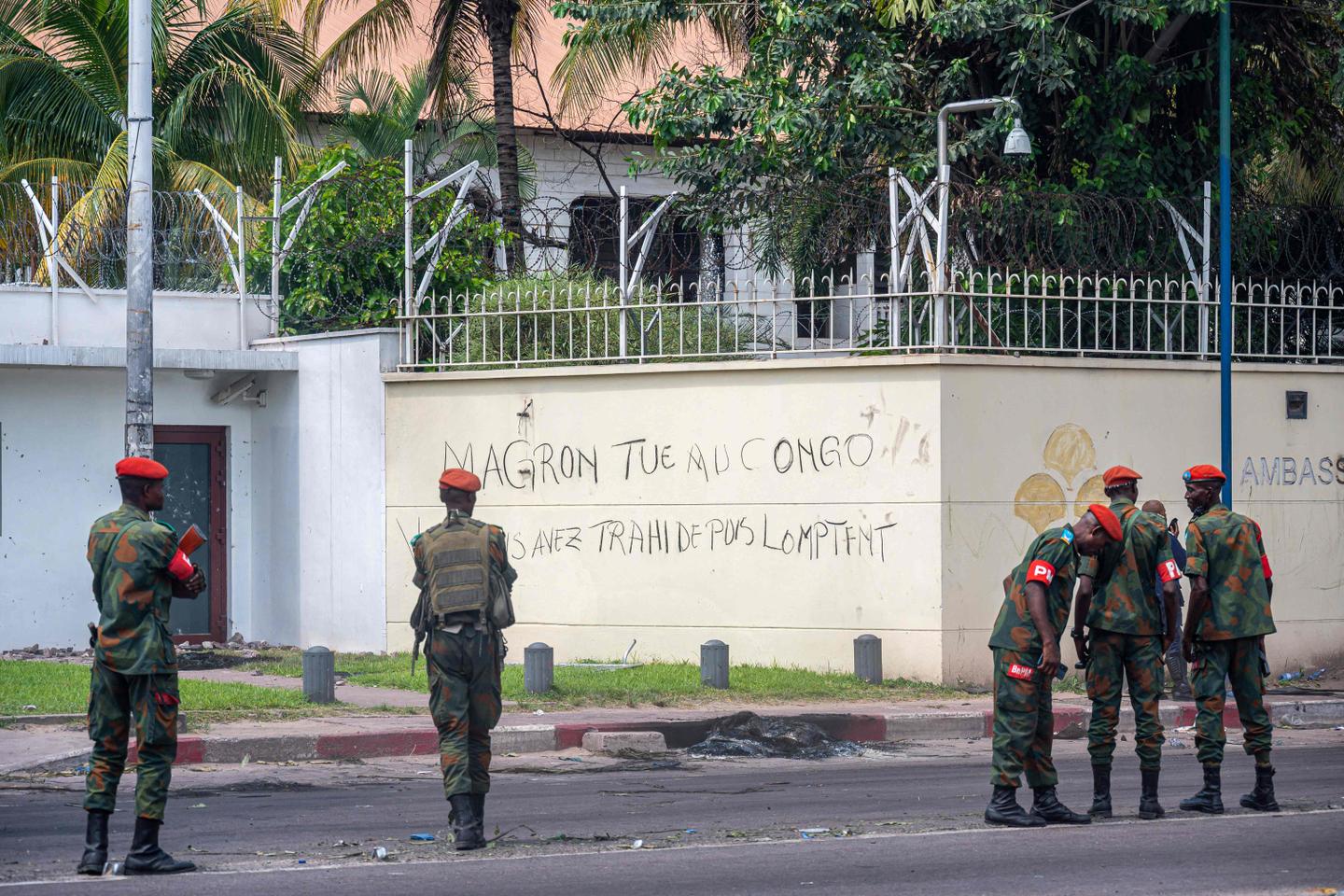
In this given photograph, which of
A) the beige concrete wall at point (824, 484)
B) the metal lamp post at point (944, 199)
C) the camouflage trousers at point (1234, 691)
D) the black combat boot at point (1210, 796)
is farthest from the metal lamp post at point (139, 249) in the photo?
the black combat boot at point (1210, 796)

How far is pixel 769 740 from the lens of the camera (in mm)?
11977

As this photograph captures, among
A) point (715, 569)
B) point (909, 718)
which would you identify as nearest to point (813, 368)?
point (715, 569)

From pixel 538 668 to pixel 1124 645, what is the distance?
5.68 meters

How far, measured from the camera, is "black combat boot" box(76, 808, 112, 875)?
23.5ft

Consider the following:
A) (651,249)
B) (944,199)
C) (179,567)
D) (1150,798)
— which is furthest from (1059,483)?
(179,567)

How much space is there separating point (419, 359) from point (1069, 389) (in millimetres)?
6093

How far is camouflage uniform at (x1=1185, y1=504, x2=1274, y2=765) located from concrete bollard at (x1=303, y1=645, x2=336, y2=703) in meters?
6.35

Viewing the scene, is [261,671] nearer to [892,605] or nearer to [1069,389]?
[892,605]

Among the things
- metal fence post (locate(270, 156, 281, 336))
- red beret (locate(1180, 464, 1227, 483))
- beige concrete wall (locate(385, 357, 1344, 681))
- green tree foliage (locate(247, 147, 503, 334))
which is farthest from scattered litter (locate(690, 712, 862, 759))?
metal fence post (locate(270, 156, 281, 336))

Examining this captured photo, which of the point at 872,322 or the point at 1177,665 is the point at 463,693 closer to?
the point at 872,322

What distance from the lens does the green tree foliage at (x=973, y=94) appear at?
642 inches

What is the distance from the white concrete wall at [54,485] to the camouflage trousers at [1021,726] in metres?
11.0

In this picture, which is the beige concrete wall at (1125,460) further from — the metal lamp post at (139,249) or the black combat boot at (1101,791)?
the metal lamp post at (139,249)

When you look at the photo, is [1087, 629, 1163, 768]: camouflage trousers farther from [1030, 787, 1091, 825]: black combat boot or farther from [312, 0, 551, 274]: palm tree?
[312, 0, 551, 274]: palm tree
